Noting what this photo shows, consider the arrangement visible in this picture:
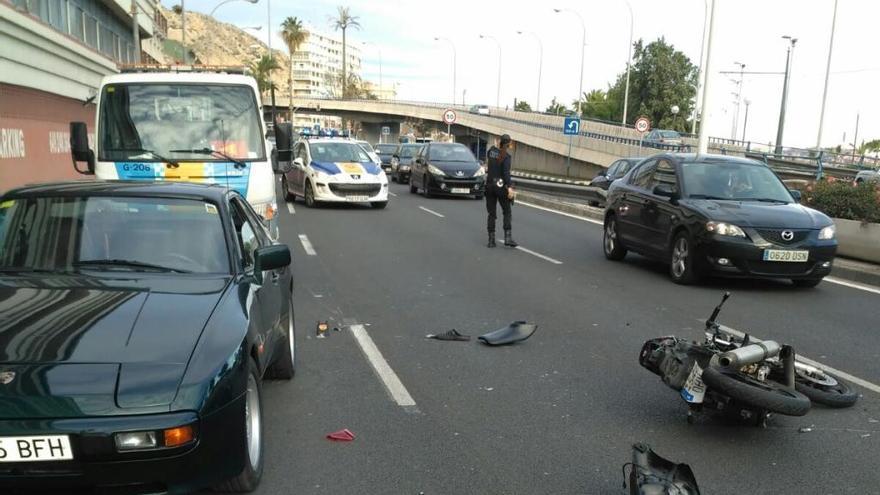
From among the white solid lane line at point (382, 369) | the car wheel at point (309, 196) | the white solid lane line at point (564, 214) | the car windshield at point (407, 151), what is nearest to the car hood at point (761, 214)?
the white solid lane line at point (382, 369)

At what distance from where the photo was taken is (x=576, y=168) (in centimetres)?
5062

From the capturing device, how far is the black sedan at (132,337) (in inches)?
112

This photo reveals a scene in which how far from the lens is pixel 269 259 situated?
4.39 metres

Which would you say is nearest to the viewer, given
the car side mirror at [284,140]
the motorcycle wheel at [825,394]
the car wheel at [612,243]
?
the motorcycle wheel at [825,394]

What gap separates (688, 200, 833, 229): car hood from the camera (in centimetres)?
923

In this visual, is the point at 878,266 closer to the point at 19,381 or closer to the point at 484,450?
the point at 484,450

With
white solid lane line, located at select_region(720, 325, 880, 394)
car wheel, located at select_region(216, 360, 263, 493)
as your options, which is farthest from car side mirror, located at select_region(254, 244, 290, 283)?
white solid lane line, located at select_region(720, 325, 880, 394)

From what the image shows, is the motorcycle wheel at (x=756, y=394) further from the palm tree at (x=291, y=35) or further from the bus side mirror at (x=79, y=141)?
the palm tree at (x=291, y=35)

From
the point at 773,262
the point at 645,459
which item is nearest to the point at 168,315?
the point at 645,459

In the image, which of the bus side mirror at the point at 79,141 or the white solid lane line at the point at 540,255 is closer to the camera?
the bus side mirror at the point at 79,141

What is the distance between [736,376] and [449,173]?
19.7 meters

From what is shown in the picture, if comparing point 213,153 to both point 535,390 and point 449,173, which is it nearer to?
point 535,390

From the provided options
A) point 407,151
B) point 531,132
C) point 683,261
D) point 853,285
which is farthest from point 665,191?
point 531,132

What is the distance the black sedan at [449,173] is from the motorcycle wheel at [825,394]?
18399 millimetres
